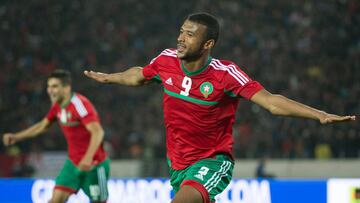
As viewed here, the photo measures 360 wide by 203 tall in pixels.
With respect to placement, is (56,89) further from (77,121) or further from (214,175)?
(214,175)

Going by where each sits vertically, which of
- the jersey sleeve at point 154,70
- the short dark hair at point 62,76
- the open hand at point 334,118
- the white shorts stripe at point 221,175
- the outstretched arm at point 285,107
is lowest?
the white shorts stripe at point 221,175

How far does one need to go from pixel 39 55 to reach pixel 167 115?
17234 mm

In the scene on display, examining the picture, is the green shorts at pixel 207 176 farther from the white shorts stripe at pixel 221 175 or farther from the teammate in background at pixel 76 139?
the teammate in background at pixel 76 139

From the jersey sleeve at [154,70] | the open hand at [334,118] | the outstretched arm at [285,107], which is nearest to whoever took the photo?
the open hand at [334,118]

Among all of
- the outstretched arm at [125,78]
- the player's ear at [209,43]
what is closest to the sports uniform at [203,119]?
the player's ear at [209,43]

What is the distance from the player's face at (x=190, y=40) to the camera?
19.2ft

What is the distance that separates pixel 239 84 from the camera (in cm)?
587

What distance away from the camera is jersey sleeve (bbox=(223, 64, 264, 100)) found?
580 centimetres

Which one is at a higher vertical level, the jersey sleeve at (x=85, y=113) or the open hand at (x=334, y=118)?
the jersey sleeve at (x=85, y=113)

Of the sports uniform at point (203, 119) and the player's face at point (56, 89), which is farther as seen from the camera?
the player's face at point (56, 89)

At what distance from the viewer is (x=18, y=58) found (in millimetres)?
22500

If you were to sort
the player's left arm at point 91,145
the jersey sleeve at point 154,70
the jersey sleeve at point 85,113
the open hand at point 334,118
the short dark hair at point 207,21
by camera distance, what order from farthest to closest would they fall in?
the jersey sleeve at point 85,113
the player's left arm at point 91,145
the jersey sleeve at point 154,70
the short dark hair at point 207,21
the open hand at point 334,118

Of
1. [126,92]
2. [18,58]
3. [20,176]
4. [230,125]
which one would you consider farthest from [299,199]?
[18,58]

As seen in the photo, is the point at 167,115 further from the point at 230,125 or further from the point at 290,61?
the point at 290,61
